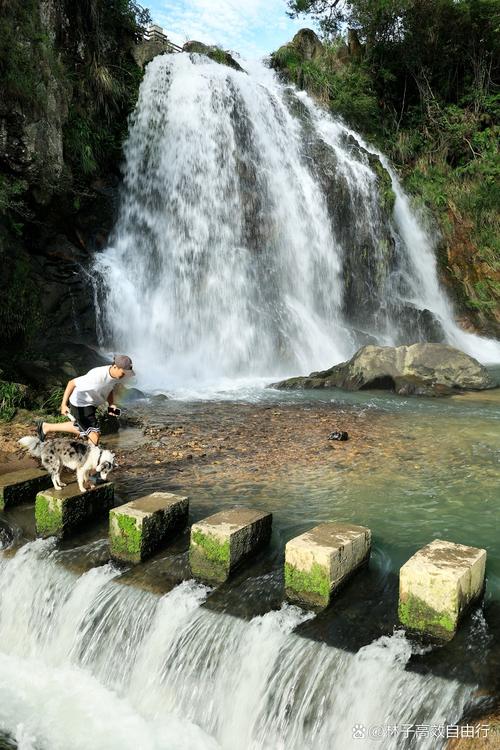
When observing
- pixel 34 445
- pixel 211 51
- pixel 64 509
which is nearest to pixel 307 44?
pixel 211 51

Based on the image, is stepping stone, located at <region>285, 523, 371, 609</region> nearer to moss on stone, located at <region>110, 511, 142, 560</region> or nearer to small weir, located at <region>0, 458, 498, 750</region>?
small weir, located at <region>0, 458, 498, 750</region>

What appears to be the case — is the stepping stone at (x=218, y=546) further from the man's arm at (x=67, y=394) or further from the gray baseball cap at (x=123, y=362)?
the man's arm at (x=67, y=394)

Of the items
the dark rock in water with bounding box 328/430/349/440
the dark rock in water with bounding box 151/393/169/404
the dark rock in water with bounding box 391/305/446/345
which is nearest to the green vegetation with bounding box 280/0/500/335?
the dark rock in water with bounding box 391/305/446/345

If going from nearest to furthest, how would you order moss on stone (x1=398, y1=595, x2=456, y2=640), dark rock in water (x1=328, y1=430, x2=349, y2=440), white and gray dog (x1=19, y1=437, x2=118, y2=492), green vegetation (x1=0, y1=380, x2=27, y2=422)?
moss on stone (x1=398, y1=595, x2=456, y2=640)
white and gray dog (x1=19, y1=437, x2=118, y2=492)
dark rock in water (x1=328, y1=430, x2=349, y2=440)
green vegetation (x1=0, y1=380, x2=27, y2=422)

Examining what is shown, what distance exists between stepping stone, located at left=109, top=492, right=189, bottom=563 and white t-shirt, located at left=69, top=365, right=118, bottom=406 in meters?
1.42

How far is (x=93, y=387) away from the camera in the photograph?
18.5 ft

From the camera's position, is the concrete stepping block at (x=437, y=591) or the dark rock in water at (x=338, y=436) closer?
the concrete stepping block at (x=437, y=591)

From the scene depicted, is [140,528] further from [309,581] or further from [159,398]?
[159,398]

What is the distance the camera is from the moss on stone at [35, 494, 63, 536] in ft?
15.8

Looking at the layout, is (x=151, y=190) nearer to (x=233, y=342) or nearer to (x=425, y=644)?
(x=233, y=342)

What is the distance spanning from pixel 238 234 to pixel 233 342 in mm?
3322

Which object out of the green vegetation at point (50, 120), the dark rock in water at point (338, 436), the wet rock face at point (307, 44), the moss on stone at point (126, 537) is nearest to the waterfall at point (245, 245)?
the green vegetation at point (50, 120)

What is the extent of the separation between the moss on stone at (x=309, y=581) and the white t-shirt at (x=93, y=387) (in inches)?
107

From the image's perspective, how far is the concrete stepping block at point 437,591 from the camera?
3.28 meters
